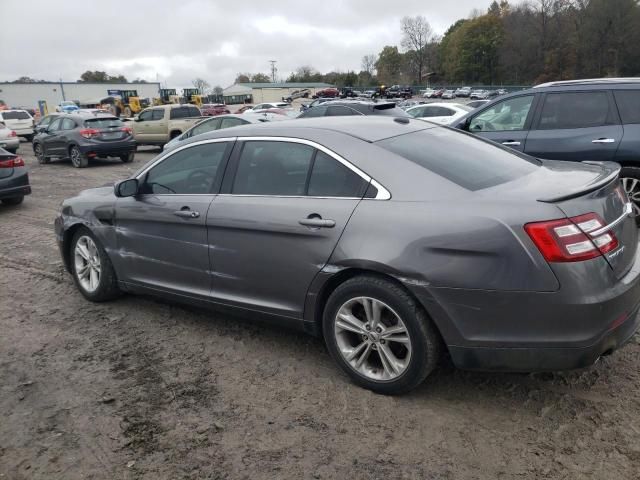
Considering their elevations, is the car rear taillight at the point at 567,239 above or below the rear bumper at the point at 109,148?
above

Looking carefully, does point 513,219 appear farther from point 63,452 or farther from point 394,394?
point 63,452

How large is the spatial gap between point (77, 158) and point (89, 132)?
93cm

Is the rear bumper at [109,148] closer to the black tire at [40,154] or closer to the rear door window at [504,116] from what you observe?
the black tire at [40,154]

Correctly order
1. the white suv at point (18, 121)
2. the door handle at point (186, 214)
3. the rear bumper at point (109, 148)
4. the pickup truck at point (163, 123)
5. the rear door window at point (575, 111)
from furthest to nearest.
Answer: the white suv at point (18, 121) < the pickup truck at point (163, 123) < the rear bumper at point (109, 148) < the rear door window at point (575, 111) < the door handle at point (186, 214)

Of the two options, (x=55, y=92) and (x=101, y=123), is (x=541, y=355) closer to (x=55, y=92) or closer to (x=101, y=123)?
(x=101, y=123)

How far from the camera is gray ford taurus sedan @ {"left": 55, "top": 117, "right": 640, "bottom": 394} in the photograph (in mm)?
2678

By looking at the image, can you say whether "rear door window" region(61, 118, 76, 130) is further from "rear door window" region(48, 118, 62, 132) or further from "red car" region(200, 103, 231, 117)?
"red car" region(200, 103, 231, 117)

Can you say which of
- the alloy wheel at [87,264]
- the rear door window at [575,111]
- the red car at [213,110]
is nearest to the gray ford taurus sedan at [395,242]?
the alloy wheel at [87,264]

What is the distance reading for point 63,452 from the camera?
287cm

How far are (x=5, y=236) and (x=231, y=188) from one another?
232 inches

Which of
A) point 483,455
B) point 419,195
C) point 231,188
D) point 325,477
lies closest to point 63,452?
point 325,477

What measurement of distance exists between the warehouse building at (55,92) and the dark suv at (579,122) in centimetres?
7143

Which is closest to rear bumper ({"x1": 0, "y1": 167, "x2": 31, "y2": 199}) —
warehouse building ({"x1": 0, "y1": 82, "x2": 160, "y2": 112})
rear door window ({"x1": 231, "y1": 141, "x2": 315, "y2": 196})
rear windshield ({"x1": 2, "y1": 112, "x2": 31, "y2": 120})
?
rear door window ({"x1": 231, "y1": 141, "x2": 315, "y2": 196})

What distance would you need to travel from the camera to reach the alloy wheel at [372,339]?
3.09 metres
